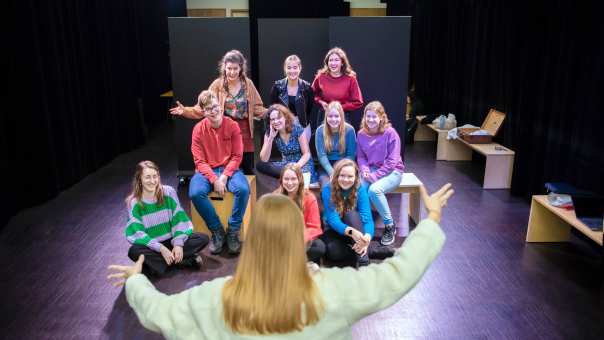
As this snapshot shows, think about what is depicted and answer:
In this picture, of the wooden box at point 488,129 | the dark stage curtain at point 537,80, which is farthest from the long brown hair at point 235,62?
the wooden box at point 488,129

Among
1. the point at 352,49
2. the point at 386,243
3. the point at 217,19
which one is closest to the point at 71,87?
the point at 217,19

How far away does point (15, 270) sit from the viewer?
3805mm

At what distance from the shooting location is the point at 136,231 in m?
3.61

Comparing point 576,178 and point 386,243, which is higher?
point 576,178

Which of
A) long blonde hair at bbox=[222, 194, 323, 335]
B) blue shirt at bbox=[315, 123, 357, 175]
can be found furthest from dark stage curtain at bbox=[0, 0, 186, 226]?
long blonde hair at bbox=[222, 194, 323, 335]

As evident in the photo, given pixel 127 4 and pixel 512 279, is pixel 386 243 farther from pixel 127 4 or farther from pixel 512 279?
pixel 127 4

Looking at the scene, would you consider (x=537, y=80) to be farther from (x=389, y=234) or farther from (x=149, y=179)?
(x=149, y=179)

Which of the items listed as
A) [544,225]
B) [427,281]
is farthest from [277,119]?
[544,225]

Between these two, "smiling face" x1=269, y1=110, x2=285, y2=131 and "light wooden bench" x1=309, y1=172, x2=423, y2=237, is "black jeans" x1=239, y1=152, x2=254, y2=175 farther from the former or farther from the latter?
"light wooden bench" x1=309, y1=172, x2=423, y2=237

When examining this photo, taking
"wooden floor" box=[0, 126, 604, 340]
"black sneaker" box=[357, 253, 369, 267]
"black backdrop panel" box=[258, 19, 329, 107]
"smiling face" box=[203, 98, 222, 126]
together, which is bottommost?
"wooden floor" box=[0, 126, 604, 340]

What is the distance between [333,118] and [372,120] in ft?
1.06

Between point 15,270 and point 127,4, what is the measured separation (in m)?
4.98

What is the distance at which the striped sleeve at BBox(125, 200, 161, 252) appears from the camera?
142 inches

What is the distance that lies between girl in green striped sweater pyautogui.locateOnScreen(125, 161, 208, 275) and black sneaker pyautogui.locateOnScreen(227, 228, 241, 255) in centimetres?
38
